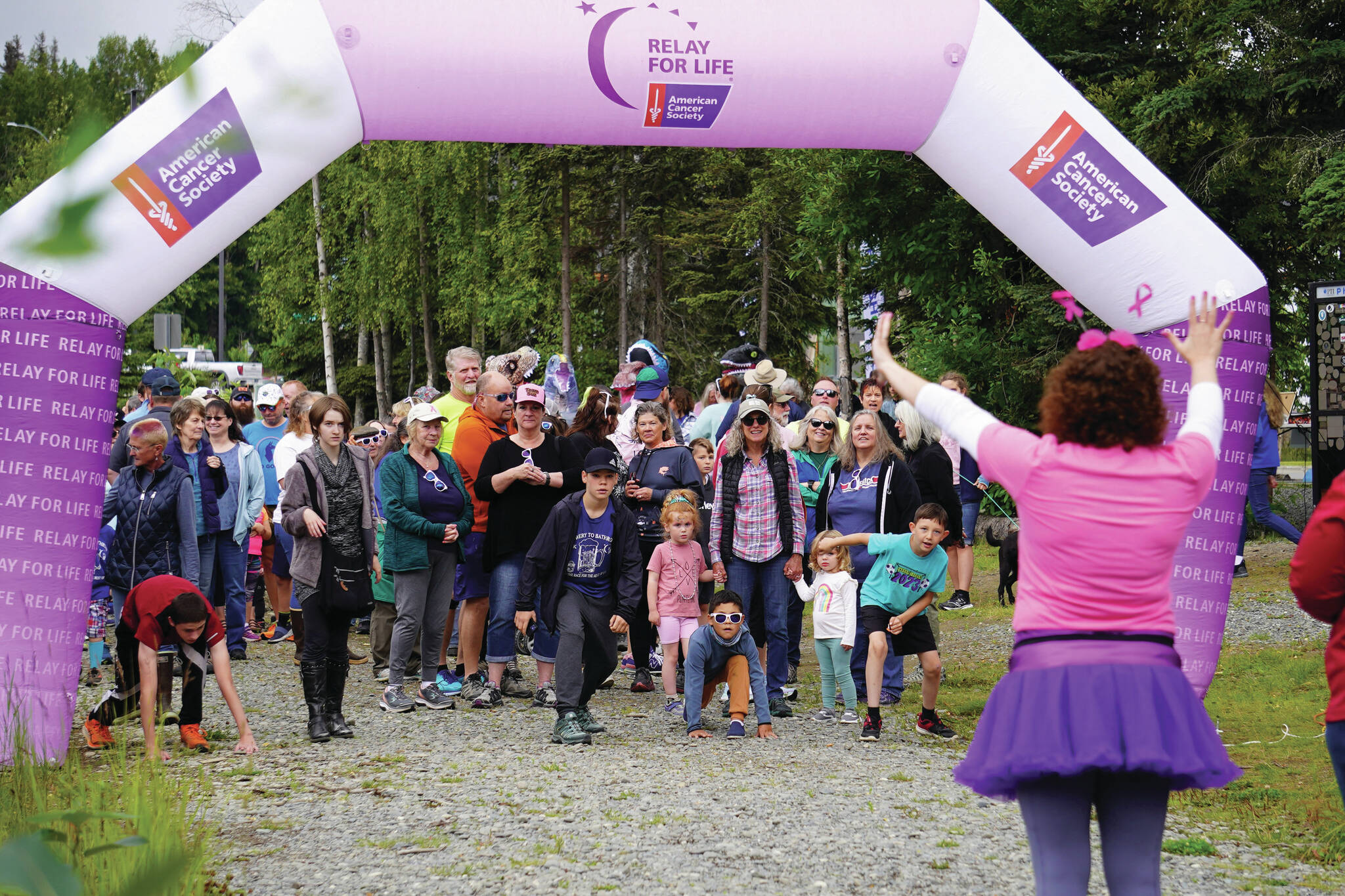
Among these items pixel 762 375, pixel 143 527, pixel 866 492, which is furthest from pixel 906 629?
pixel 143 527

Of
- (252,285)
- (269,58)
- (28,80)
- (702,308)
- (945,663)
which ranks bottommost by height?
(945,663)

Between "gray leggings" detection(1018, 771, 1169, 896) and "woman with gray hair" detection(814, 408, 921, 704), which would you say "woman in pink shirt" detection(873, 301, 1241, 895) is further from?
"woman with gray hair" detection(814, 408, 921, 704)

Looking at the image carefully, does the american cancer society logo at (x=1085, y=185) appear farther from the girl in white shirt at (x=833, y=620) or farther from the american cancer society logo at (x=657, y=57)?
the girl in white shirt at (x=833, y=620)

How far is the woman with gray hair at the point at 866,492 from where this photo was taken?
815cm

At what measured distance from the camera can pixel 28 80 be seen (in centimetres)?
221

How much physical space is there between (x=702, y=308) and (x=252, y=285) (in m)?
40.9

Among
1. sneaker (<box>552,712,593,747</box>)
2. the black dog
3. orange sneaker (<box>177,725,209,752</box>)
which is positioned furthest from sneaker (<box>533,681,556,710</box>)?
the black dog

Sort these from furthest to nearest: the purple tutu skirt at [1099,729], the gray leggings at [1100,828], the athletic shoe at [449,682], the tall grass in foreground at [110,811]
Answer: the athletic shoe at [449,682], the tall grass in foreground at [110,811], the gray leggings at [1100,828], the purple tutu skirt at [1099,729]

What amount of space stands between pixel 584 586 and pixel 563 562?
18 cm

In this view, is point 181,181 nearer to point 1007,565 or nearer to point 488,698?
point 488,698

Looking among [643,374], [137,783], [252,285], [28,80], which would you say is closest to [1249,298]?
[643,374]

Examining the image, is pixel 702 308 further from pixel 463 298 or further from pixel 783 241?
pixel 463 298

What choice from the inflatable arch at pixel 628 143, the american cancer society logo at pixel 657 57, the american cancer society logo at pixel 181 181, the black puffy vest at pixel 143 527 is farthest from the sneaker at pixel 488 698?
the american cancer society logo at pixel 657 57

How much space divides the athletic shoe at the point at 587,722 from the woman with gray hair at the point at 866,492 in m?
1.68
